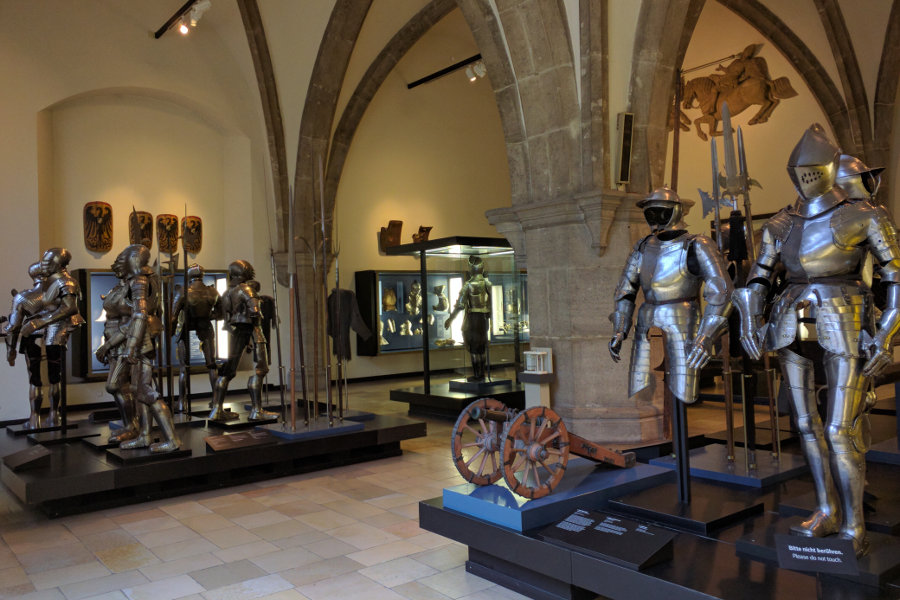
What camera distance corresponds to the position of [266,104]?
11.9m

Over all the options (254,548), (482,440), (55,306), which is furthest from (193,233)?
(482,440)

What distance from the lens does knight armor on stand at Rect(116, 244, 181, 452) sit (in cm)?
551

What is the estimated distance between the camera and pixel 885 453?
A: 184 inches

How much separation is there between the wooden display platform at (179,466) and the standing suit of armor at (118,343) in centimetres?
45

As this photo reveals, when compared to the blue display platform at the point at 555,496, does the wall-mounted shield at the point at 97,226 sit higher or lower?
higher

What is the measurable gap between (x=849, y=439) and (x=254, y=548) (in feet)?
10.6

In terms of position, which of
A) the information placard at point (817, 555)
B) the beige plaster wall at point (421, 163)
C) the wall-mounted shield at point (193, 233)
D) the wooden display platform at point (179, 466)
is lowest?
the wooden display platform at point (179, 466)

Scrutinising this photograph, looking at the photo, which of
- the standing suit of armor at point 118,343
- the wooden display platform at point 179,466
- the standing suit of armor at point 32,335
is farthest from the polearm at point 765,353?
the standing suit of armor at point 32,335

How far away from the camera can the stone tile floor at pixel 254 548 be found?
3635mm

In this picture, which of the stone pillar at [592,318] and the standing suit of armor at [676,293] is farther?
the stone pillar at [592,318]

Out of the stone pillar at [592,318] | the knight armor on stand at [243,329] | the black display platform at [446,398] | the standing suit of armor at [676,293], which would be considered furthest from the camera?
the black display platform at [446,398]

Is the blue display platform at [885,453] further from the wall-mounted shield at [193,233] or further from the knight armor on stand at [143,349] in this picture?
the wall-mounted shield at [193,233]

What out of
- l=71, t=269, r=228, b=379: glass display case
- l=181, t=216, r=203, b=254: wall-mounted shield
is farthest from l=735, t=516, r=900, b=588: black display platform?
l=181, t=216, r=203, b=254: wall-mounted shield

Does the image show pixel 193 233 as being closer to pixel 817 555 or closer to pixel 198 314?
pixel 198 314
